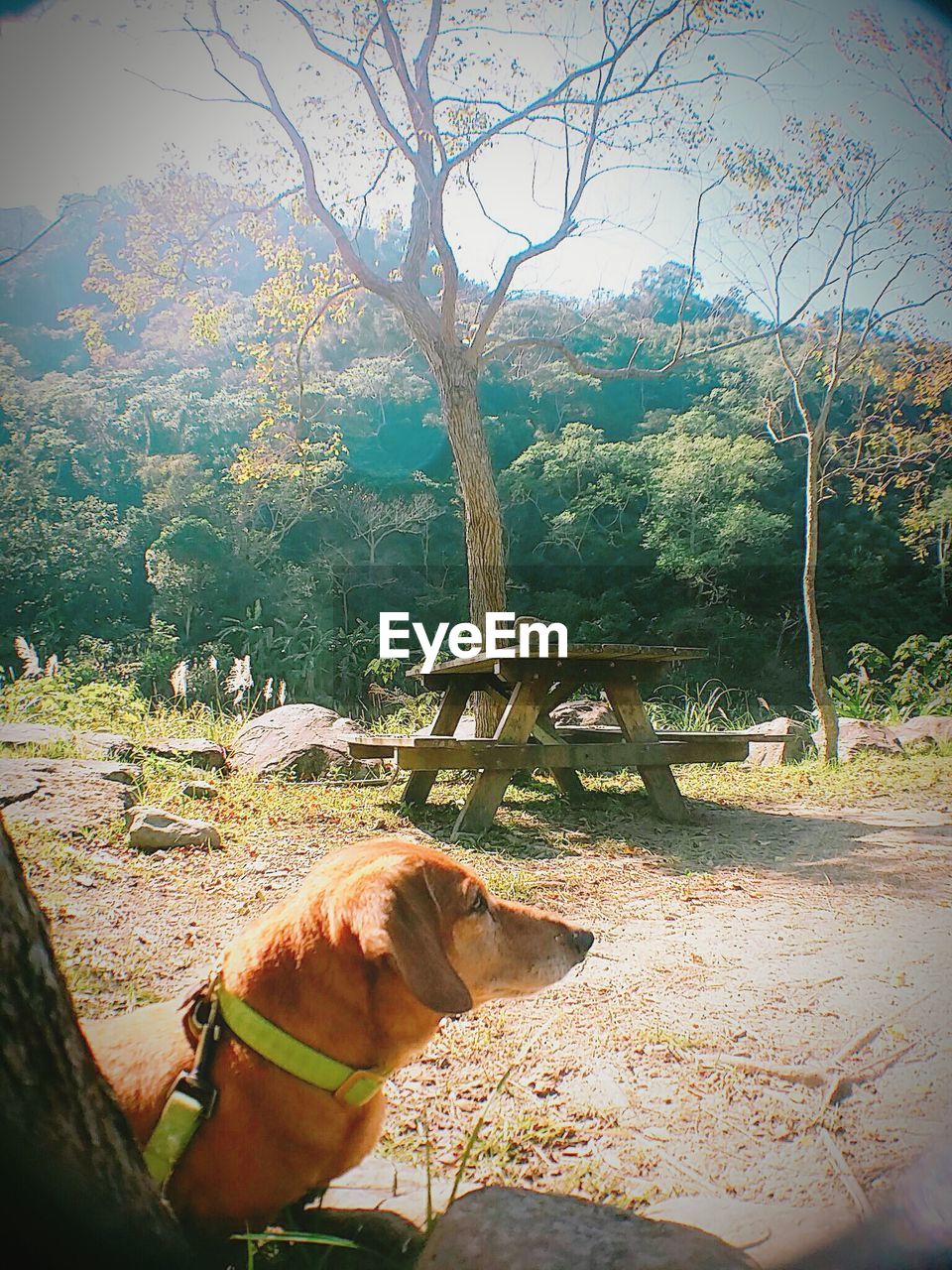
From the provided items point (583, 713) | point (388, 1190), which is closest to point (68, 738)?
point (388, 1190)

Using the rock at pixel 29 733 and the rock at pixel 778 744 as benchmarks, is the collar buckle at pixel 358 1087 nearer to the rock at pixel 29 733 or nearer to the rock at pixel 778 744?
the rock at pixel 29 733

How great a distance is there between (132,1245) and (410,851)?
0.48m

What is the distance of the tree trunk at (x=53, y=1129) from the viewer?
0.61 meters

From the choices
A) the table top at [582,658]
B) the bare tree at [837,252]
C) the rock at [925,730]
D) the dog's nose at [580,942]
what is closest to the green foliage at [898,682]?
the rock at [925,730]

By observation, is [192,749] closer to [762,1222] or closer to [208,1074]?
[208,1074]

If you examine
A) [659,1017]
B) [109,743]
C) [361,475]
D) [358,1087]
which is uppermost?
[361,475]

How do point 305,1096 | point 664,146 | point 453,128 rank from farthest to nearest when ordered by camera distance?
1. point 664,146
2. point 453,128
3. point 305,1096

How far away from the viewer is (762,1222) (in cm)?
91

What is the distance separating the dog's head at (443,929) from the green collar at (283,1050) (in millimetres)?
146

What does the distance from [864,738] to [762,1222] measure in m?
1.50

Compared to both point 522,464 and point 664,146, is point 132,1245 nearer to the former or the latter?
point 522,464

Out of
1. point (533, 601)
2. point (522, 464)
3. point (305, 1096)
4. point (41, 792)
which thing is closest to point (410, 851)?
point (305, 1096)

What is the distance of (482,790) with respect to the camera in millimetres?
1884

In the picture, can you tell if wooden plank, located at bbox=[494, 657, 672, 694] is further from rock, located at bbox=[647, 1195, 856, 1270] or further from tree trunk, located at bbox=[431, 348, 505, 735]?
rock, located at bbox=[647, 1195, 856, 1270]
